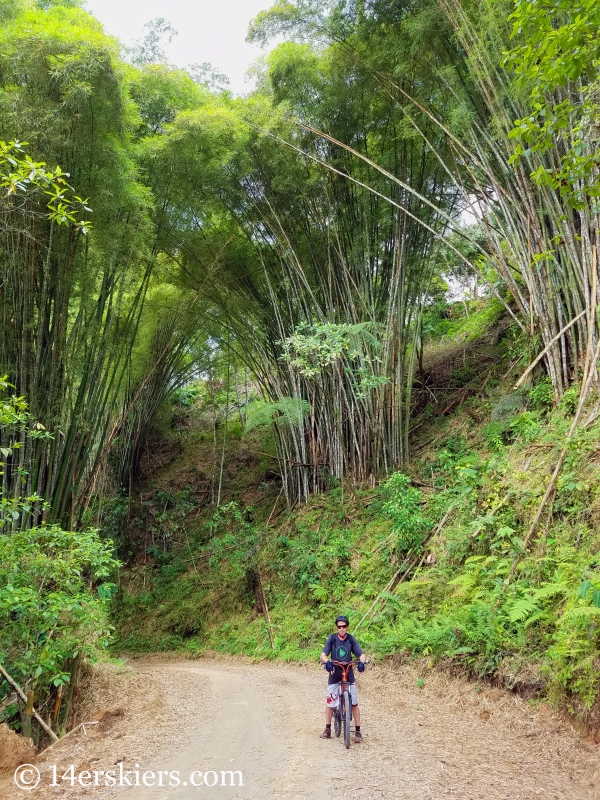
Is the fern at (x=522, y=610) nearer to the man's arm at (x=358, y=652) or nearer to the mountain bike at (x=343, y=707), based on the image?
the man's arm at (x=358, y=652)

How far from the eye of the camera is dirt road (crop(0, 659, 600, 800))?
2354 millimetres

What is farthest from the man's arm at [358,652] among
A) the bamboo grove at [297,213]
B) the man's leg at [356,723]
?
the bamboo grove at [297,213]

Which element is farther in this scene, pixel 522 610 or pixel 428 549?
pixel 428 549

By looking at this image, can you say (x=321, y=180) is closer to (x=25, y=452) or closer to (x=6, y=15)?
(x=6, y=15)

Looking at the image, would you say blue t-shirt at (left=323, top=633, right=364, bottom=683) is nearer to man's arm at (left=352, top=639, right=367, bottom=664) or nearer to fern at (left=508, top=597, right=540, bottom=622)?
man's arm at (left=352, top=639, right=367, bottom=664)

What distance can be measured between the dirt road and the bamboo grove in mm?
2189

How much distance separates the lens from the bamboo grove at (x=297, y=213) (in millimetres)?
4359

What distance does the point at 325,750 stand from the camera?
287cm

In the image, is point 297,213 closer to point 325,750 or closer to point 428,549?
point 428,549

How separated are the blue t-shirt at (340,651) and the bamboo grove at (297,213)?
254 cm

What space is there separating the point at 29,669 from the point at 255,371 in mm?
6742

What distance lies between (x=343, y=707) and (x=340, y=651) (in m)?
0.30

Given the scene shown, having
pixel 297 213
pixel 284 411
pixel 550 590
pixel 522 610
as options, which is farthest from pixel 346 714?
pixel 297 213

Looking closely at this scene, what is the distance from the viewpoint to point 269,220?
7969mm
